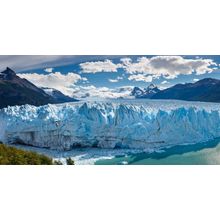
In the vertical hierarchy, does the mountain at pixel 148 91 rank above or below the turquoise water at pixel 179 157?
above

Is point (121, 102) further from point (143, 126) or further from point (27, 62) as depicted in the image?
point (27, 62)

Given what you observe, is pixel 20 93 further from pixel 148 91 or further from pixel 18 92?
pixel 148 91

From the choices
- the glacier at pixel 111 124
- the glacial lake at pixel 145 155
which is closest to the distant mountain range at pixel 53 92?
the glacier at pixel 111 124

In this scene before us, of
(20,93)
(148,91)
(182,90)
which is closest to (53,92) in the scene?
(20,93)

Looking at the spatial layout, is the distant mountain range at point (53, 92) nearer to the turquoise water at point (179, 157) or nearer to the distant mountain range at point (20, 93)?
the distant mountain range at point (20, 93)

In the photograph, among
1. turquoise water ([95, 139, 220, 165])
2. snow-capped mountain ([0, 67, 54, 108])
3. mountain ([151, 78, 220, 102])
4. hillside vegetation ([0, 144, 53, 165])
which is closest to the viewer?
hillside vegetation ([0, 144, 53, 165])

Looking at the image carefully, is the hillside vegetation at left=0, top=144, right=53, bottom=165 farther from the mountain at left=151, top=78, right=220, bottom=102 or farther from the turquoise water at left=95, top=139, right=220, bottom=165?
the mountain at left=151, top=78, right=220, bottom=102

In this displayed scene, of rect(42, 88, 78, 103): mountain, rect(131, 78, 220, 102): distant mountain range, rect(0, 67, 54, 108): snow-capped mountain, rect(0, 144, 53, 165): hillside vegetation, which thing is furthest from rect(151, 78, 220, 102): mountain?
rect(0, 144, 53, 165): hillside vegetation
